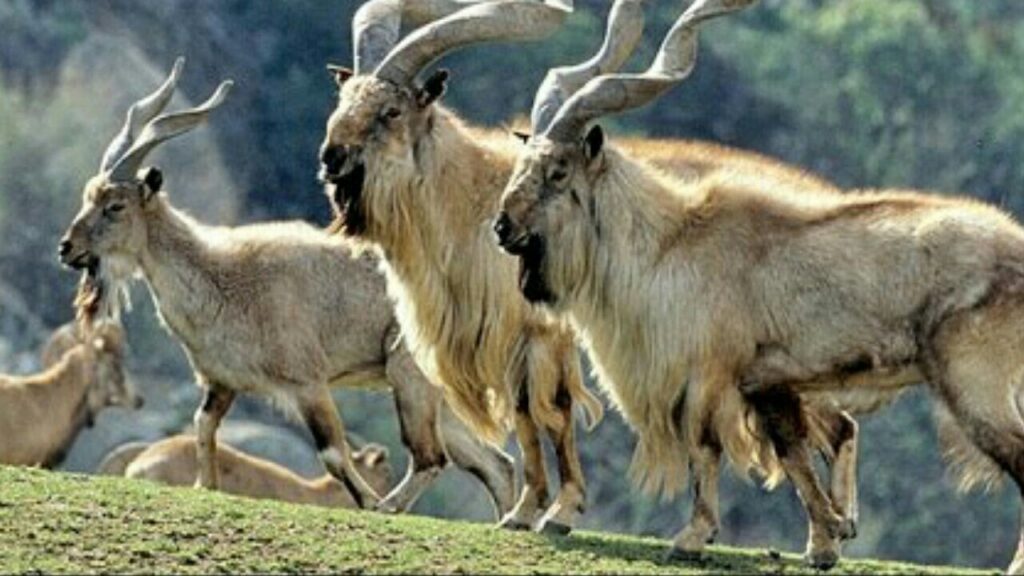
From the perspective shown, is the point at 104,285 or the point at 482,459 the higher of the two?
the point at 104,285

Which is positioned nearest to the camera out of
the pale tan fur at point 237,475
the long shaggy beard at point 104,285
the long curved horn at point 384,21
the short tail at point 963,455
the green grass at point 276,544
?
the green grass at point 276,544

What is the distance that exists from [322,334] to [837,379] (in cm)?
512

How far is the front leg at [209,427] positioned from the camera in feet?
64.9

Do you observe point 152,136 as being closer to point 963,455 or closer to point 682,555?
point 682,555

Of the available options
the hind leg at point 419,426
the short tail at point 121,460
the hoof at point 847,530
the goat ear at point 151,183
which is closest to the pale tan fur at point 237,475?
the short tail at point 121,460

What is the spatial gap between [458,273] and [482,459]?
3.24 m

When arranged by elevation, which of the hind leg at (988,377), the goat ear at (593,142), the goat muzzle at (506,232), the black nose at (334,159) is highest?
the black nose at (334,159)

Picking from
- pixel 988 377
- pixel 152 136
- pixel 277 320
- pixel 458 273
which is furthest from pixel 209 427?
pixel 988 377

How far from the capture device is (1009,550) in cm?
3906

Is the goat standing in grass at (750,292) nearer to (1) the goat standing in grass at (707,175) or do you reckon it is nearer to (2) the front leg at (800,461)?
(2) the front leg at (800,461)

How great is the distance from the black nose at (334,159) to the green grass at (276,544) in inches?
58.5

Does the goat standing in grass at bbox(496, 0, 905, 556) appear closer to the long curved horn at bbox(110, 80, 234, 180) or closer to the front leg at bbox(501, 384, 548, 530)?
the front leg at bbox(501, 384, 548, 530)

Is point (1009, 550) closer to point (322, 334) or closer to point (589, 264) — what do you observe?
point (322, 334)

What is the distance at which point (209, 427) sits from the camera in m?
19.8
